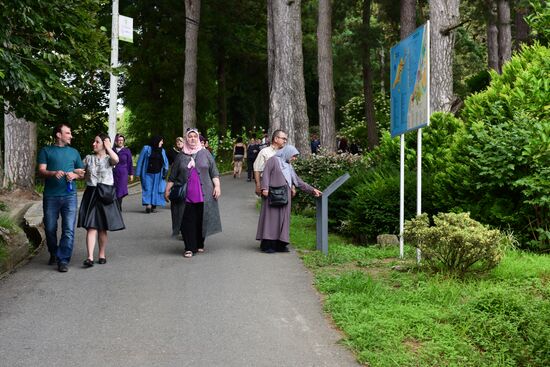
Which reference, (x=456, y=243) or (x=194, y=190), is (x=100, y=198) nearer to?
(x=194, y=190)

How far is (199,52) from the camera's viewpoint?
1404 inches

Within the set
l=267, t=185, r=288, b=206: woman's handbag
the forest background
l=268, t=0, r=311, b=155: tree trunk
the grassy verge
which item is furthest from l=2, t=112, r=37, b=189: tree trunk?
the grassy verge

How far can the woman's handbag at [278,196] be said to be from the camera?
11.0 metres

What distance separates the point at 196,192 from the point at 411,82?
354cm

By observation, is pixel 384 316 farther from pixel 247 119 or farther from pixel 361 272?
pixel 247 119

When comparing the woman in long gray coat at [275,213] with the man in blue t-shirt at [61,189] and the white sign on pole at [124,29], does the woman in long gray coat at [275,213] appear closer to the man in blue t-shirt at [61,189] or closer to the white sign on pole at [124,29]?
the man in blue t-shirt at [61,189]

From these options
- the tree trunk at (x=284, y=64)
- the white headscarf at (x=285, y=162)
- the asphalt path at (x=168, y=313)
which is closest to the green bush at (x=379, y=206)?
the white headscarf at (x=285, y=162)

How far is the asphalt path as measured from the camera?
575 centimetres

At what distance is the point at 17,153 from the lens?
1877 cm

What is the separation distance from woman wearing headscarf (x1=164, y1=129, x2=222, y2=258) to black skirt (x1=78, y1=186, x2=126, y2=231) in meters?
1.14

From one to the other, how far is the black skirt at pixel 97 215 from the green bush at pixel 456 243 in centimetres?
407

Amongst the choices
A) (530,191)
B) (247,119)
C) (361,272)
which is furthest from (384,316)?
(247,119)

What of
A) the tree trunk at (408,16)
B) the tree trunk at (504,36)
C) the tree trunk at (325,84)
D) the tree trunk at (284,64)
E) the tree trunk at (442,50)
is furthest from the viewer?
the tree trunk at (504,36)

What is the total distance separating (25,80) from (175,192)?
415 centimetres
